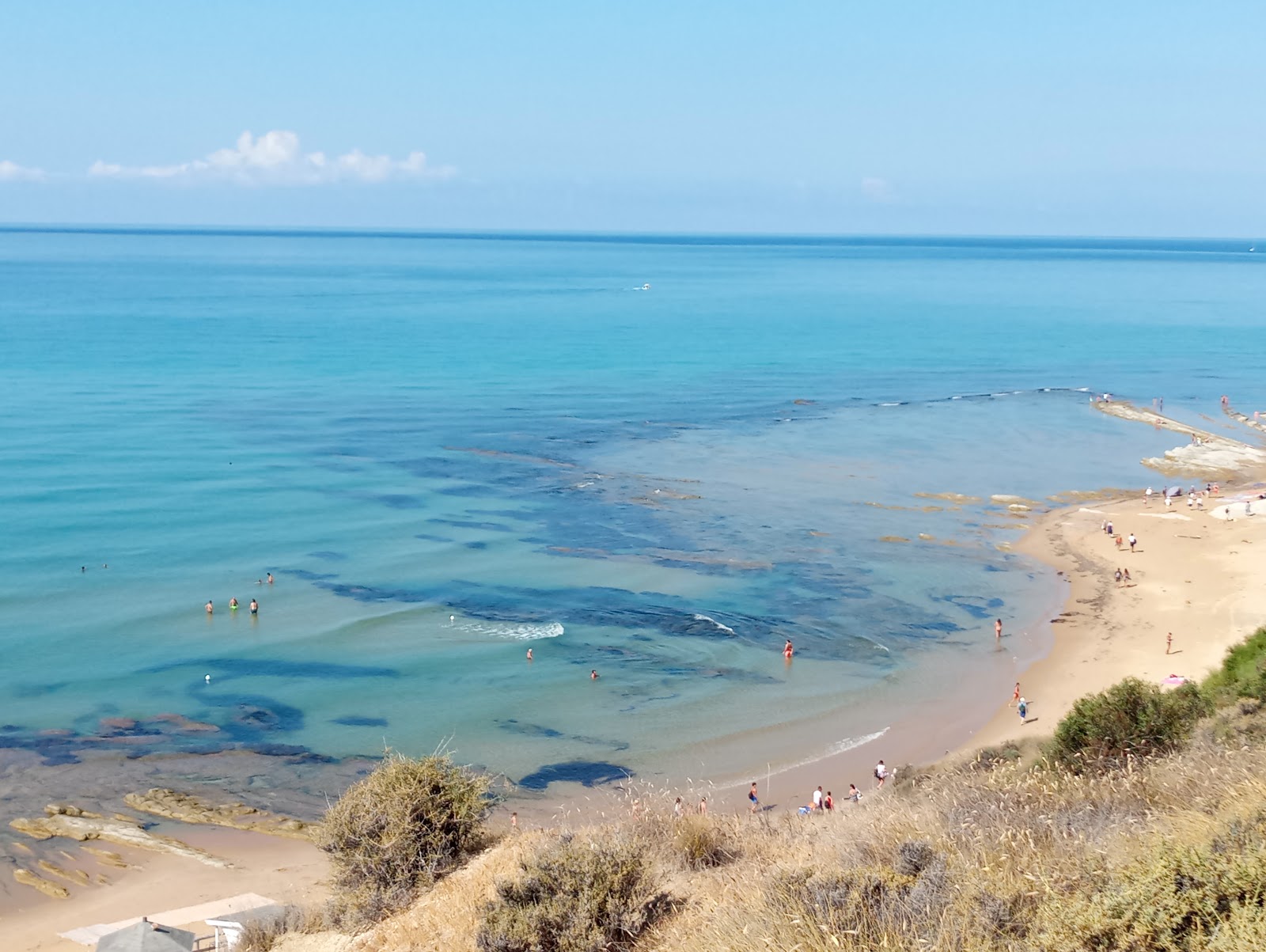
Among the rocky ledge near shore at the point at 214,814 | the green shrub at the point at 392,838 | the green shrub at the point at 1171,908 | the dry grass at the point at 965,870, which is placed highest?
the green shrub at the point at 1171,908

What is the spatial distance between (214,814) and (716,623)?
1439 cm

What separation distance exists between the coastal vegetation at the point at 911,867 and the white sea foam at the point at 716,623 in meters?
17.3

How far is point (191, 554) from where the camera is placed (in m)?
36.4

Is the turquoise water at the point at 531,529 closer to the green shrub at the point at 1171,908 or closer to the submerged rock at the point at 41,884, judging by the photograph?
the submerged rock at the point at 41,884

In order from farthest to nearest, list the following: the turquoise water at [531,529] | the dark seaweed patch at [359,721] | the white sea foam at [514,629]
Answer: the white sea foam at [514,629] < the turquoise water at [531,529] < the dark seaweed patch at [359,721]

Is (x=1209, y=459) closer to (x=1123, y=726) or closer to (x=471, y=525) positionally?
(x=471, y=525)

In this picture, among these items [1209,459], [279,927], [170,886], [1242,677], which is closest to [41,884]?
[170,886]

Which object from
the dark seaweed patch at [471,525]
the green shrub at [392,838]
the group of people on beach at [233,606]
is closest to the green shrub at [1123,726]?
the green shrub at [392,838]

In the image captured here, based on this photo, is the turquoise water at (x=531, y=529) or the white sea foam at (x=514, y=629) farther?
the white sea foam at (x=514, y=629)

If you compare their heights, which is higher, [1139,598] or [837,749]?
[1139,598]

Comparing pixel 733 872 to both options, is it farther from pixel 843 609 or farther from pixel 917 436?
pixel 917 436

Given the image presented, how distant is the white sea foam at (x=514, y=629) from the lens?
30.3m

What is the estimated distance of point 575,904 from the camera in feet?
28.9

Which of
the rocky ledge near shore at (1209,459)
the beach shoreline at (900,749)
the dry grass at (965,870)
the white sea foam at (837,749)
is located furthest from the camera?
the rocky ledge near shore at (1209,459)
